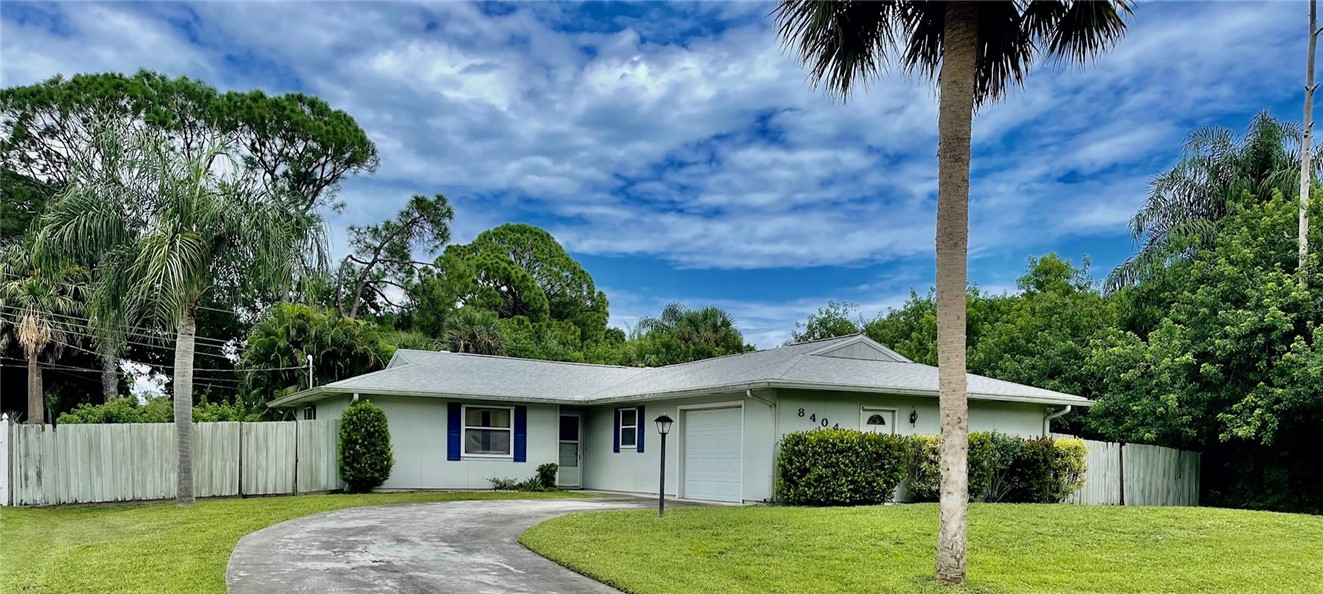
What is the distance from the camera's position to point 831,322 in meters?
41.3

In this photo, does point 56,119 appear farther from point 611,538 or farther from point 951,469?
point 951,469

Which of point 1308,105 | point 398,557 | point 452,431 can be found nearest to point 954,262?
point 398,557

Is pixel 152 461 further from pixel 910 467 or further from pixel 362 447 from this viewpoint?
pixel 910 467

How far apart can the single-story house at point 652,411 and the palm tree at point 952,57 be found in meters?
7.04

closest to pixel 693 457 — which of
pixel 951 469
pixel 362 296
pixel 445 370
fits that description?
pixel 445 370

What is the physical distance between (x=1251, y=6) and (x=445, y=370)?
17691 millimetres

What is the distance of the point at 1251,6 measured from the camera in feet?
47.5

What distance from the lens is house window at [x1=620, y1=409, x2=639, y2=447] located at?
1975 centimetres

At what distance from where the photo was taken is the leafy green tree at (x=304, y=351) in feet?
82.0

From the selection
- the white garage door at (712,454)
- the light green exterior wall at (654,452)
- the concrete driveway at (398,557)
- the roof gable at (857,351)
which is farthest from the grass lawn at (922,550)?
the roof gable at (857,351)

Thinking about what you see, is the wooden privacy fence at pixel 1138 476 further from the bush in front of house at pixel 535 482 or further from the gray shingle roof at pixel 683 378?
the bush in front of house at pixel 535 482

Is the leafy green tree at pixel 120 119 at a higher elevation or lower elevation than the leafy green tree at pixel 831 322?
higher

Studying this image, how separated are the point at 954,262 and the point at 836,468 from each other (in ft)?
25.2

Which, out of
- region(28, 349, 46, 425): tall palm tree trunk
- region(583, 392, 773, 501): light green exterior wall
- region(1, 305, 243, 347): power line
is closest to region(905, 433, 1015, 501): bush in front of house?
region(583, 392, 773, 501): light green exterior wall
